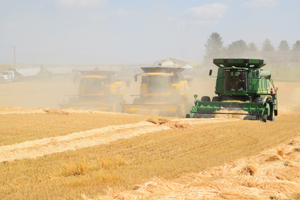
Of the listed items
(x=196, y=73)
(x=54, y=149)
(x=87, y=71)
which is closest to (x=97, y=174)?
(x=54, y=149)

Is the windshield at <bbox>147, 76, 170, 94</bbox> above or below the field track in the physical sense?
above

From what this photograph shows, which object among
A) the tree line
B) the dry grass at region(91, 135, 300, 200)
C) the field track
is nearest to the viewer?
the dry grass at region(91, 135, 300, 200)

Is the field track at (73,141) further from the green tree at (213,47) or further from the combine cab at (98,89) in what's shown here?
the green tree at (213,47)

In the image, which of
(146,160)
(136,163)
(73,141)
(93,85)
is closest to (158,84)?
(93,85)

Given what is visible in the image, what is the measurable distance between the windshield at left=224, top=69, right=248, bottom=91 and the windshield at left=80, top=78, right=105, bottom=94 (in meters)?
8.75

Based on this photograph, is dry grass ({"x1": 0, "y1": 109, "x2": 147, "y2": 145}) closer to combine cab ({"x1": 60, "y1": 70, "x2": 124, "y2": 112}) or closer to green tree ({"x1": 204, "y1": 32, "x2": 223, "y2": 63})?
combine cab ({"x1": 60, "y1": 70, "x2": 124, "y2": 112})

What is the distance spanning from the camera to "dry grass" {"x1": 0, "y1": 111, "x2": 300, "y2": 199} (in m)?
6.29

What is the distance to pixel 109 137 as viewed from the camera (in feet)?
38.7

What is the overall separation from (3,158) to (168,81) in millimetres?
14631

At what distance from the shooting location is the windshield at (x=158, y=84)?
2253 cm

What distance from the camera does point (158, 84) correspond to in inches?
890

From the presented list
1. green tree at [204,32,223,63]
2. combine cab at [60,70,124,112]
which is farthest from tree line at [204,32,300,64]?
combine cab at [60,70,124,112]

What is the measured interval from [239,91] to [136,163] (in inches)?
444

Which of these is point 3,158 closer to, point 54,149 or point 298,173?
point 54,149
